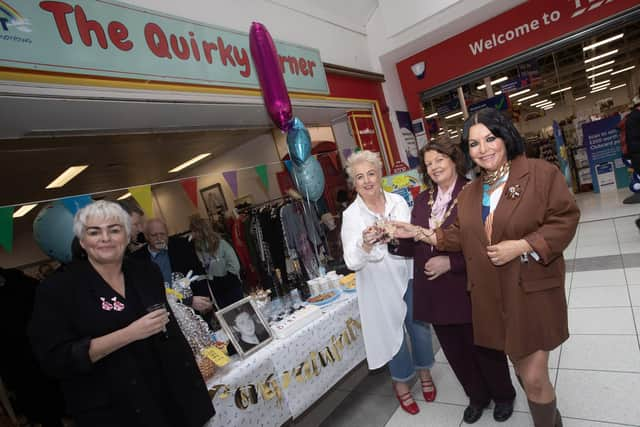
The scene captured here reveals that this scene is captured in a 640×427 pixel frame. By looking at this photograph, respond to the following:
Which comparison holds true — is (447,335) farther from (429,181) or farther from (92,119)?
(92,119)

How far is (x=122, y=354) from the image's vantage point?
1376 mm

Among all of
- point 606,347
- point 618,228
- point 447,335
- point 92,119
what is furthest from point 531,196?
point 618,228

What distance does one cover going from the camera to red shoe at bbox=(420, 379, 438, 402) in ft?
7.76

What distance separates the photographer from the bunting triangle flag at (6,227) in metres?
2.12

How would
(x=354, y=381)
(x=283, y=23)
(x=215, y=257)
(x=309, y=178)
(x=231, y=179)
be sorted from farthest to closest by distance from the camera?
(x=283, y=23) → (x=231, y=179) → (x=309, y=178) → (x=215, y=257) → (x=354, y=381)

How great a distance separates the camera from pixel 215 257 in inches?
127

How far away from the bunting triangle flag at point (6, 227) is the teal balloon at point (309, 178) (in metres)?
2.22

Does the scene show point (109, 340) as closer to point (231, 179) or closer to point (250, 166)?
point (231, 179)

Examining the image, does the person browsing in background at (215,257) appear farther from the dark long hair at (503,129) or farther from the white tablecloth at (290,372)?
the dark long hair at (503,129)

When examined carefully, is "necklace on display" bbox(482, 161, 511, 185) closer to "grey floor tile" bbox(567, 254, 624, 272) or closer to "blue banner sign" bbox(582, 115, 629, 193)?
"grey floor tile" bbox(567, 254, 624, 272)

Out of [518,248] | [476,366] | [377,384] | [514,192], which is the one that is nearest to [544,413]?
[476,366]

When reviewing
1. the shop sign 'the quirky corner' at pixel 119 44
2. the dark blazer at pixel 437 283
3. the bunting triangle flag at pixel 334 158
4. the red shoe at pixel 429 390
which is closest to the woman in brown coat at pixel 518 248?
the dark blazer at pixel 437 283

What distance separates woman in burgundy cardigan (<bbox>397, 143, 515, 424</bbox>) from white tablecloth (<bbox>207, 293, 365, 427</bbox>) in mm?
593

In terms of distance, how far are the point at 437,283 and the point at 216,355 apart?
4.16 feet
